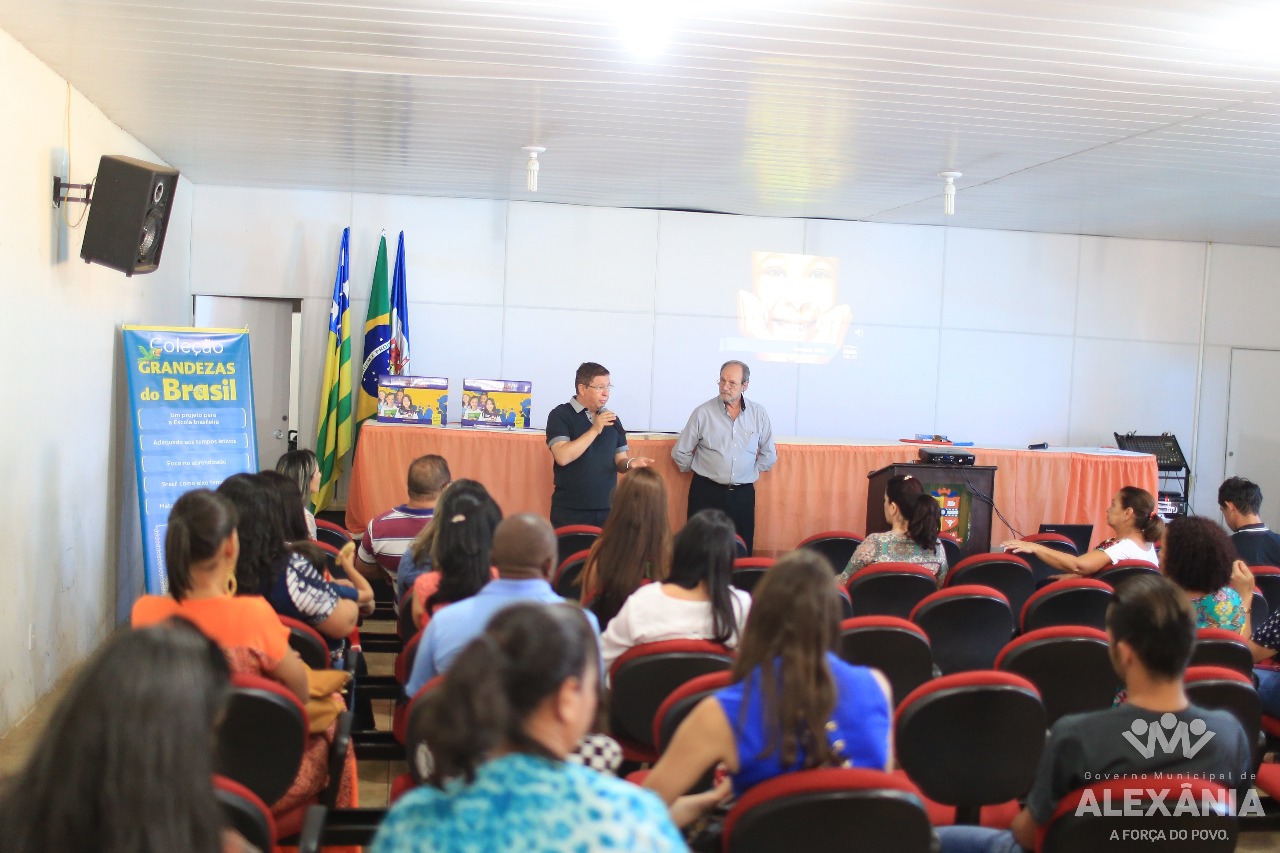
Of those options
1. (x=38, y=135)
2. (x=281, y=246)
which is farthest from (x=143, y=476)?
(x=281, y=246)

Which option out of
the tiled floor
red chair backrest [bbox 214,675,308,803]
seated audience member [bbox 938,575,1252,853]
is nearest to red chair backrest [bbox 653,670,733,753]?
seated audience member [bbox 938,575,1252,853]

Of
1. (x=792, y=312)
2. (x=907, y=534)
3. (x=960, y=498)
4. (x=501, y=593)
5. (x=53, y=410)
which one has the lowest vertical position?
(x=960, y=498)

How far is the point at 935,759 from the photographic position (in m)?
2.73

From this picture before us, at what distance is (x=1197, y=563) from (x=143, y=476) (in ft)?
17.5

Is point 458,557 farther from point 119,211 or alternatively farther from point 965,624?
point 119,211

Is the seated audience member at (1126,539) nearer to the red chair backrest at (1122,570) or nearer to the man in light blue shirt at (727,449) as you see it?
Result: the red chair backrest at (1122,570)

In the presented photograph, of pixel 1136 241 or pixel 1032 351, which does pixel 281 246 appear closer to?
pixel 1032 351

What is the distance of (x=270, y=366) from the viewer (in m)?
9.63

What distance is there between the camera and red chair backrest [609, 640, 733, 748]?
290 cm

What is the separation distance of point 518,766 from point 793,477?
6259mm

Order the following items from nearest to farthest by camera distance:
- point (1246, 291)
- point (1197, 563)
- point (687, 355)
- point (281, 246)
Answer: point (1197, 563) < point (281, 246) < point (687, 355) < point (1246, 291)

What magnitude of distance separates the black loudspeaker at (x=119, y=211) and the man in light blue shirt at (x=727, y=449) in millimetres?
3404

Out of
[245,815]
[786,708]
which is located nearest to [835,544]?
[786,708]

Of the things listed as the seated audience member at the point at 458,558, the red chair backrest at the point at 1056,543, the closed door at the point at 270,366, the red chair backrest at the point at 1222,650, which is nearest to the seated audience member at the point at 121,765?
the seated audience member at the point at 458,558
